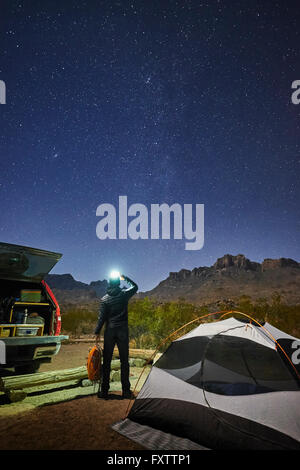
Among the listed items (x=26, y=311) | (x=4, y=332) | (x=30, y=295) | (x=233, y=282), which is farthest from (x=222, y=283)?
(x=4, y=332)

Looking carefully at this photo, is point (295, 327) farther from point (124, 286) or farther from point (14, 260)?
point (14, 260)

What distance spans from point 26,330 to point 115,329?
214cm

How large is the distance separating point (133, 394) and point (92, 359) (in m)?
1.06

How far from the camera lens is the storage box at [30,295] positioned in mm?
6418

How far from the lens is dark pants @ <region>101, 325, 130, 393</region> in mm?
5098

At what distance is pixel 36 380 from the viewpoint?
197 inches

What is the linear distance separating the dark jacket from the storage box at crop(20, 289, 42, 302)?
7.15ft

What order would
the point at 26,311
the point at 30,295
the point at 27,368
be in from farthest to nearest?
the point at 30,295
the point at 26,311
the point at 27,368

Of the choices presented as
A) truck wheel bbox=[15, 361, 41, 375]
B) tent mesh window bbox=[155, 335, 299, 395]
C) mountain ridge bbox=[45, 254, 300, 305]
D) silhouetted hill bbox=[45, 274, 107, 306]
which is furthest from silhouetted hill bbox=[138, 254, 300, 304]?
tent mesh window bbox=[155, 335, 299, 395]

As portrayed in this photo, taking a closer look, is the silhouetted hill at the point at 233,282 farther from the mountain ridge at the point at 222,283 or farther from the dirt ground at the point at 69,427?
the dirt ground at the point at 69,427

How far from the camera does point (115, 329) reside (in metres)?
5.23

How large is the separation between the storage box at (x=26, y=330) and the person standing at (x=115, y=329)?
1.73 meters

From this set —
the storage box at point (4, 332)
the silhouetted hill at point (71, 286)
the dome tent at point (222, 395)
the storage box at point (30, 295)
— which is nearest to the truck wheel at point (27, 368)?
the storage box at point (4, 332)

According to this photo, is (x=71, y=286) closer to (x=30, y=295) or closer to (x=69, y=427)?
(x=30, y=295)
